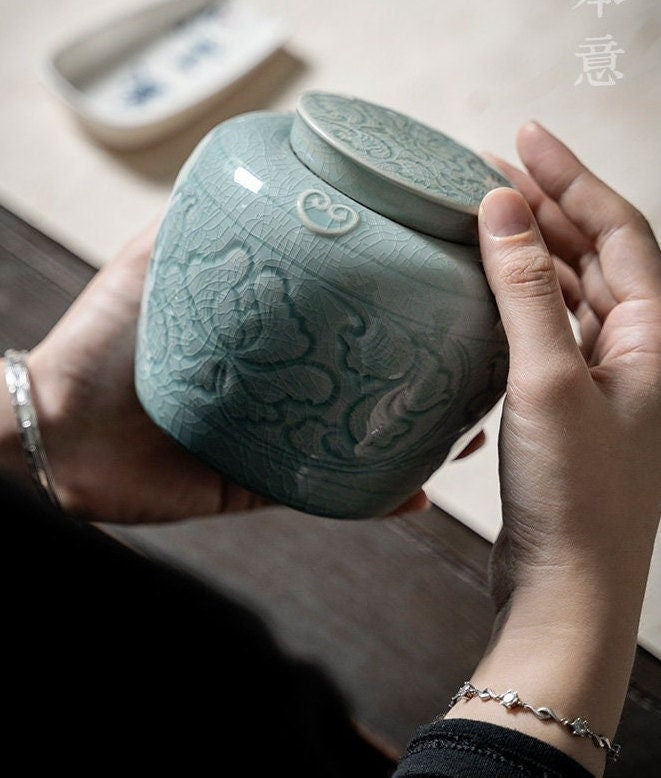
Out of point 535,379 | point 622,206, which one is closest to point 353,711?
point 535,379

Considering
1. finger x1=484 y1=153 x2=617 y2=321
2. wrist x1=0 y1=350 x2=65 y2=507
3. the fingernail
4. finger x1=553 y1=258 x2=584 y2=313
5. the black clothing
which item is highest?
the fingernail

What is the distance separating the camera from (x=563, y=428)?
1.58 feet

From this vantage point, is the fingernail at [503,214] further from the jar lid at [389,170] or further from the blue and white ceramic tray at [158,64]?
the blue and white ceramic tray at [158,64]

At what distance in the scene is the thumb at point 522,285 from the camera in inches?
18.1

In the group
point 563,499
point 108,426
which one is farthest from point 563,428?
point 108,426

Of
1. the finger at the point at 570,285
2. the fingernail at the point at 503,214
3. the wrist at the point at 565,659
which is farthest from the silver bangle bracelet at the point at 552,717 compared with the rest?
the finger at the point at 570,285

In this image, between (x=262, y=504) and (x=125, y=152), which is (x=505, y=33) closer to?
(x=125, y=152)

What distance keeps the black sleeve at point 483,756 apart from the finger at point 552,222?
1.35 feet

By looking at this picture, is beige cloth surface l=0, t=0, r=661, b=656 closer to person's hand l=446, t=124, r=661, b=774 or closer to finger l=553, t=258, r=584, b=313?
finger l=553, t=258, r=584, b=313

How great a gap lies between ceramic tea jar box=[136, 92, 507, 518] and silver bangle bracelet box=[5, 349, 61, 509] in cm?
20

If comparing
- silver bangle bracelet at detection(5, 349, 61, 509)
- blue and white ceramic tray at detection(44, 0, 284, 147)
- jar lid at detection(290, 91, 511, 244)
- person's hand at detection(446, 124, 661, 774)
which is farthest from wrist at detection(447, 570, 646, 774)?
blue and white ceramic tray at detection(44, 0, 284, 147)

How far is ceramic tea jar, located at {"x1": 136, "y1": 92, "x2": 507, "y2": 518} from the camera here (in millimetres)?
448

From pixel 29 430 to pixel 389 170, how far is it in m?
0.38

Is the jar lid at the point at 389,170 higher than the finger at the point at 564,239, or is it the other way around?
the jar lid at the point at 389,170
